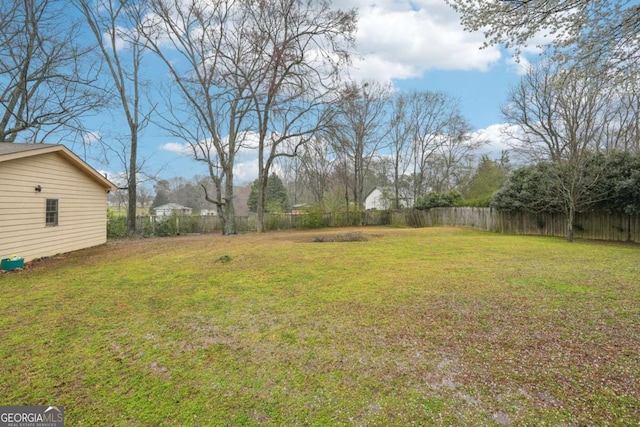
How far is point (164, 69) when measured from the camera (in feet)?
51.5

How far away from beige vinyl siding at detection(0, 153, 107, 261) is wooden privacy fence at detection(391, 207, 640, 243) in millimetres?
18122

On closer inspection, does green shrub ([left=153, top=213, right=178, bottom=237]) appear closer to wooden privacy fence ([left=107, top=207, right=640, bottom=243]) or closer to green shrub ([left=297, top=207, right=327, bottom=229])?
wooden privacy fence ([left=107, top=207, right=640, bottom=243])

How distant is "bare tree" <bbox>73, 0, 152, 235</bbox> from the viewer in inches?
544

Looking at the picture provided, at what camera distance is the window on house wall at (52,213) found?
26.9ft

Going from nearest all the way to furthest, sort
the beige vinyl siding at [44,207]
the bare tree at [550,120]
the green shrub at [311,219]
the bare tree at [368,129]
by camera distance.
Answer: the beige vinyl siding at [44,207]
the bare tree at [550,120]
the green shrub at [311,219]
the bare tree at [368,129]

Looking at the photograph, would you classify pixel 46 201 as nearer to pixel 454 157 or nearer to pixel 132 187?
pixel 132 187

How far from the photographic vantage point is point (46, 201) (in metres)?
8.10

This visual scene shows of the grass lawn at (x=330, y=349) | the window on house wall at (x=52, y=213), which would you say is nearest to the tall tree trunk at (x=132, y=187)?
the window on house wall at (x=52, y=213)

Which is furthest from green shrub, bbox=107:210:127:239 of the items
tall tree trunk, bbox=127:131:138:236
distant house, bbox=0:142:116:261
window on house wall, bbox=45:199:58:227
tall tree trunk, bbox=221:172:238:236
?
window on house wall, bbox=45:199:58:227

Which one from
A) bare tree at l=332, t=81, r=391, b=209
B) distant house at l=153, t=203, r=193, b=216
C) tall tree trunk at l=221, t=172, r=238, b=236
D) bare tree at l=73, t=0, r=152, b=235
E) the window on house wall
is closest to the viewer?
the window on house wall

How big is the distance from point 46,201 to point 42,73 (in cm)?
593

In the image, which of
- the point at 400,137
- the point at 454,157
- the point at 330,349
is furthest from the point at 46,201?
the point at 454,157

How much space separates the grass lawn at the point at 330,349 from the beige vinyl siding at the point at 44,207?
3.12m

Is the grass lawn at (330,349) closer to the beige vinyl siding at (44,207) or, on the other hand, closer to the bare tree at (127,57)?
the beige vinyl siding at (44,207)
